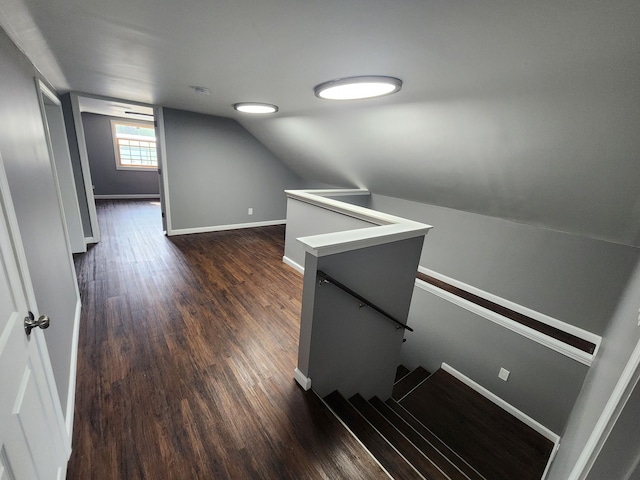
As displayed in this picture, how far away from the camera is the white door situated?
0.76 meters

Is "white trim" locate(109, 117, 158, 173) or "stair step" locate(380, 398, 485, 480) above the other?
"white trim" locate(109, 117, 158, 173)

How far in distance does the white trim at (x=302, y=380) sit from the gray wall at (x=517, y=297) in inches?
91.4

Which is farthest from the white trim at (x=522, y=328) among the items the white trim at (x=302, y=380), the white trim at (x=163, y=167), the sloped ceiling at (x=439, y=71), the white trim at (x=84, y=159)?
the white trim at (x=84, y=159)

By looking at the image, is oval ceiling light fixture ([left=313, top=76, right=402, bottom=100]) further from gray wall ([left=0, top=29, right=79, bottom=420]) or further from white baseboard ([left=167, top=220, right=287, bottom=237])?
white baseboard ([left=167, top=220, right=287, bottom=237])

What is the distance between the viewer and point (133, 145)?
6922 mm

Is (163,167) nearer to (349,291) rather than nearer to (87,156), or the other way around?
(87,156)

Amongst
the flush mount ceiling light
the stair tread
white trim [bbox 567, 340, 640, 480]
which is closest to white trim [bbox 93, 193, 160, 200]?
the flush mount ceiling light

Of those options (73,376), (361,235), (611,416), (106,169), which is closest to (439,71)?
Result: (361,235)

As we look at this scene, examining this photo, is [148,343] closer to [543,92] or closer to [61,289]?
[61,289]

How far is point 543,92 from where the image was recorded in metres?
1.45

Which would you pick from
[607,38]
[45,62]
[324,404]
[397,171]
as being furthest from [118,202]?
[607,38]

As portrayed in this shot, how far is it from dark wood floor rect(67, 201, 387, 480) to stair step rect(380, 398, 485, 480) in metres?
A: 0.77

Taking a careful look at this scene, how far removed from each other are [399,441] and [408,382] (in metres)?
1.74

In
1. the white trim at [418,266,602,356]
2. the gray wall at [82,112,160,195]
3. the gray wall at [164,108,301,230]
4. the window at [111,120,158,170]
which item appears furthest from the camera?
the window at [111,120,158,170]
